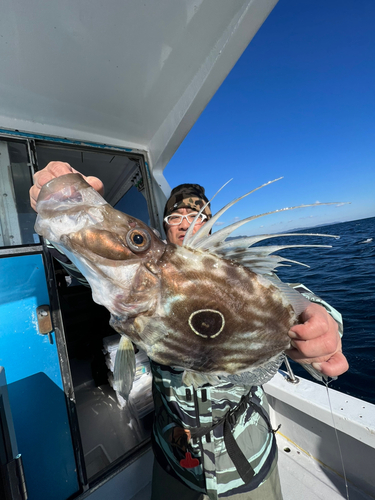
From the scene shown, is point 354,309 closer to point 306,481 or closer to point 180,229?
point 306,481

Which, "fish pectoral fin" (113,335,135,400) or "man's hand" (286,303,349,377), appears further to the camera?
"fish pectoral fin" (113,335,135,400)

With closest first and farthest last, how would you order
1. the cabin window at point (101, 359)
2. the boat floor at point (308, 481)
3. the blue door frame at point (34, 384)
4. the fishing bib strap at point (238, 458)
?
the fishing bib strap at point (238, 458) < the blue door frame at point (34, 384) < the boat floor at point (308, 481) < the cabin window at point (101, 359)

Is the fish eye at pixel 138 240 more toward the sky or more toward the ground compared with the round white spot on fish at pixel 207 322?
more toward the sky

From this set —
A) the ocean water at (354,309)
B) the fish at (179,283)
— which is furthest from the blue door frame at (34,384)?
the ocean water at (354,309)

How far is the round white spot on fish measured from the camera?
1408mm

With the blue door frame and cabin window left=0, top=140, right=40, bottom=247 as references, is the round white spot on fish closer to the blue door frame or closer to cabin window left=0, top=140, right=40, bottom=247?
the blue door frame

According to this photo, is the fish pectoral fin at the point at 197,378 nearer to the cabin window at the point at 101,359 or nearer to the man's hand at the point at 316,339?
the man's hand at the point at 316,339

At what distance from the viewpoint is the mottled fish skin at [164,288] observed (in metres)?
1.28

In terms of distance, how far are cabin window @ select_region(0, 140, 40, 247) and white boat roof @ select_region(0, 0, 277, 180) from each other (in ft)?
1.18

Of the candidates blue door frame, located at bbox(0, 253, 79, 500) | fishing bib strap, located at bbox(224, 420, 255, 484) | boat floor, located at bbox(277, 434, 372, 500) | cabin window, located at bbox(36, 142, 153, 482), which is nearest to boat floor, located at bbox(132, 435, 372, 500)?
boat floor, located at bbox(277, 434, 372, 500)

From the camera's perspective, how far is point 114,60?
9.46 ft

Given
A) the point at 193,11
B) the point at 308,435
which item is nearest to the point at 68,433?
the point at 308,435

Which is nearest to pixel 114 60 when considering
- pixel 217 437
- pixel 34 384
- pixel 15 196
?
pixel 15 196

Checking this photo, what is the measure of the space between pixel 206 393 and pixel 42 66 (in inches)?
157
